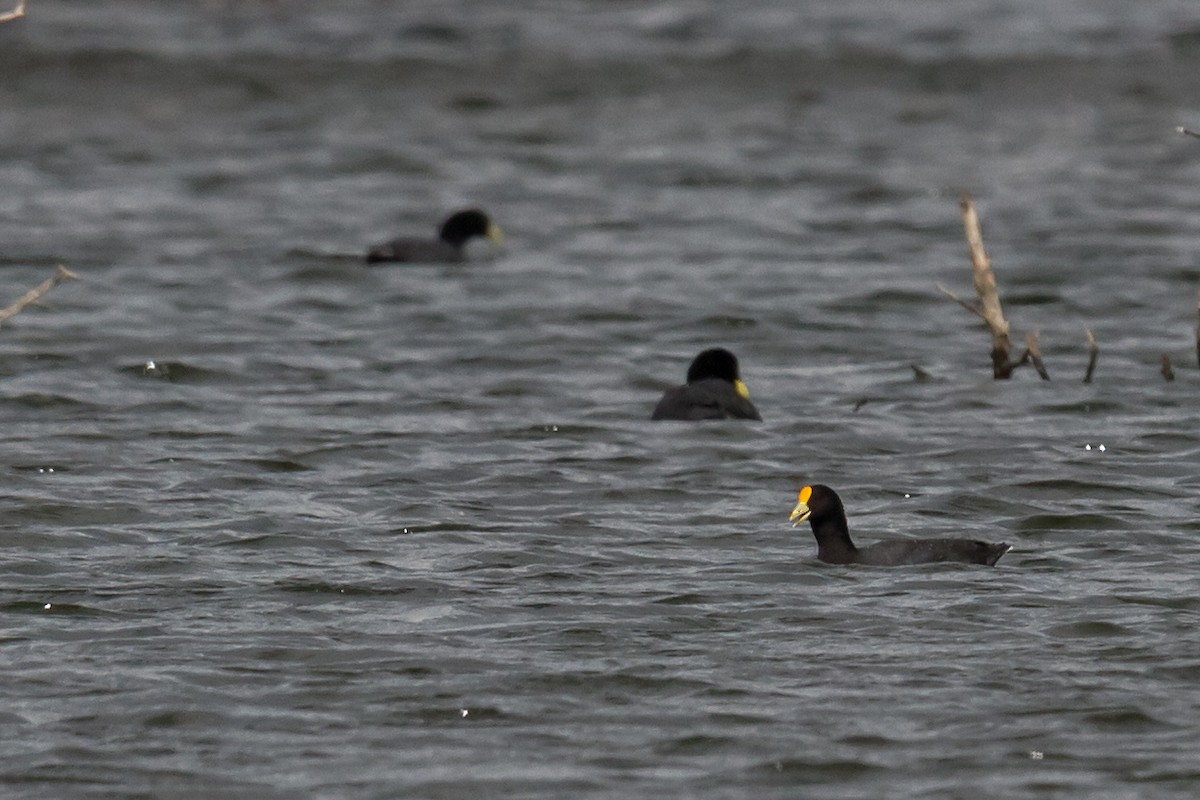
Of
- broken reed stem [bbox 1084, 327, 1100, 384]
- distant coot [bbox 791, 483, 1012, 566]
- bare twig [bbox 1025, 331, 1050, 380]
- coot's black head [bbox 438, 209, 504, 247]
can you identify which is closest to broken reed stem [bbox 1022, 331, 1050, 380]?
bare twig [bbox 1025, 331, 1050, 380]

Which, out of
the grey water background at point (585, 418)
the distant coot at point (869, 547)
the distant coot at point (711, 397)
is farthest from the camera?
the distant coot at point (711, 397)

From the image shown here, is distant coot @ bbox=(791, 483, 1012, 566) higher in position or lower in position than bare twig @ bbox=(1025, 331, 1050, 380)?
higher

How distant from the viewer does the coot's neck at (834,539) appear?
12.0m

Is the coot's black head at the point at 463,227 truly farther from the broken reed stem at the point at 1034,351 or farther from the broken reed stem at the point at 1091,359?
the broken reed stem at the point at 1034,351

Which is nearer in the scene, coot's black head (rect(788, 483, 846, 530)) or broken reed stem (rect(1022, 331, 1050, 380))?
coot's black head (rect(788, 483, 846, 530))

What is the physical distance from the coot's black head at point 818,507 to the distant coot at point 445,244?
10.9 metres

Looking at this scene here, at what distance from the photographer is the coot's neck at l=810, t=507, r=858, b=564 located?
11953 mm

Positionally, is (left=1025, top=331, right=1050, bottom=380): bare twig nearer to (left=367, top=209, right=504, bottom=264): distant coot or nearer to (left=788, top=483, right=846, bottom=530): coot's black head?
(left=788, top=483, right=846, bottom=530): coot's black head

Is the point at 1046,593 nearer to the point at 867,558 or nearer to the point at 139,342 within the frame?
the point at 867,558

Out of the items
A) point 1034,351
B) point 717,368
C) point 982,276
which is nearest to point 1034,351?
point 1034,351

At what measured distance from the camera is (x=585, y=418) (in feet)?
53.2

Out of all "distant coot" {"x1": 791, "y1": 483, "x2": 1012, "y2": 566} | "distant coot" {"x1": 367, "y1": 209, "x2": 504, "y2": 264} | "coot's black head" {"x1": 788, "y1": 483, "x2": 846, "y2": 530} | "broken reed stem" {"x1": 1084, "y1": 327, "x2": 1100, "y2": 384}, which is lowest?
"distant coot" {"x1": 367, "y1": 209, "x2": 504, "y2": 264}

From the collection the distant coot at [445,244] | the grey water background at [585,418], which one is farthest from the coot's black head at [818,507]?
the distant coot at [445,244]

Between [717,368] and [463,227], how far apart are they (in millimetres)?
7338
